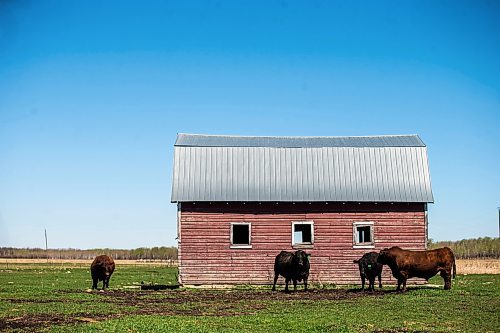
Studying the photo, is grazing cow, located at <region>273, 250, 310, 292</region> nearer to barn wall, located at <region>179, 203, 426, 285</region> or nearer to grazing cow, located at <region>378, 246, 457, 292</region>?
grazing cow, located at <region>378, 246, 457, 292</region>

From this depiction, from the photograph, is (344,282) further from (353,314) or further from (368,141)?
Result: (353,314)

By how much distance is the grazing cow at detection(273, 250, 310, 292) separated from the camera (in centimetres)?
2975

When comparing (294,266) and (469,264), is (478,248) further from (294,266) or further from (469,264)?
(294,266)

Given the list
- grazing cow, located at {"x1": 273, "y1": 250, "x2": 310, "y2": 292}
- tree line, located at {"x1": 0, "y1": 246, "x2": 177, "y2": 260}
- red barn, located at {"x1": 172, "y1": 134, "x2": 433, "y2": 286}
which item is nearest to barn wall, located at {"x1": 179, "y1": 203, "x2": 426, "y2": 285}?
red barn, located at {"x1": 172, "y1": 134, "x2": 433, "y2": 286}

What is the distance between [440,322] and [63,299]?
43.8 ft

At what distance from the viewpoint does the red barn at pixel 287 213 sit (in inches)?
1362

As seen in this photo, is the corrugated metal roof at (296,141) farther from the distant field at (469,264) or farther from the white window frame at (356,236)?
the distant field at (469,264)

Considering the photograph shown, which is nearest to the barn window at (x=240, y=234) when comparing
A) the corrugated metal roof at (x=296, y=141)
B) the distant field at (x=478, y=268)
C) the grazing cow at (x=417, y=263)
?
the corrugated metal roof at (x=296, y=141)

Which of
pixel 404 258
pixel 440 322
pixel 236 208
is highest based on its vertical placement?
pixel 236 208

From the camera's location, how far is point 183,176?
35.8 metres

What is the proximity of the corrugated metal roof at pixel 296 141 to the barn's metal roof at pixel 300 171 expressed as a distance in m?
0.05

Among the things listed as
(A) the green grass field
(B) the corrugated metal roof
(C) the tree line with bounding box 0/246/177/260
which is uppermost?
(B) the corrugated metal roof

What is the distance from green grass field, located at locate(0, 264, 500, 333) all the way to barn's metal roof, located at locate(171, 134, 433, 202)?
24.3 feet

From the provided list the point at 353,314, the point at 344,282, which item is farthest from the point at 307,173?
the point at 353,314
